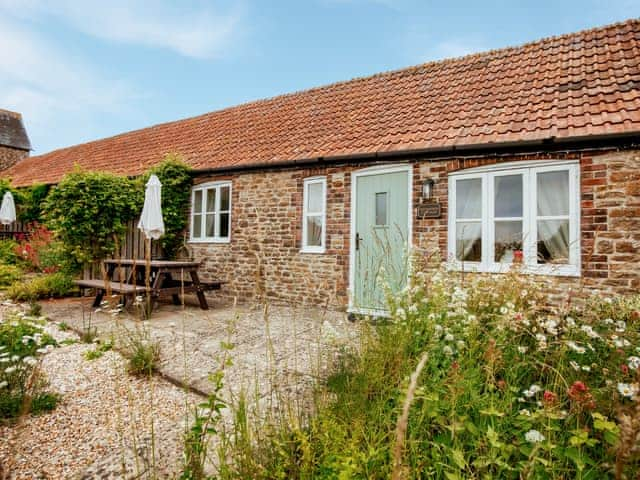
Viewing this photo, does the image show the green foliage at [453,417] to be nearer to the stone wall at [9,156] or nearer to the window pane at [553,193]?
the window pane at [553,193]

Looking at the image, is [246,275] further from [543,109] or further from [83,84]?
[83,84]

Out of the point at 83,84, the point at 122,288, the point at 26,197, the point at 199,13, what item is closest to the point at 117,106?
the point at 83,84

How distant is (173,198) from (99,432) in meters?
7.61

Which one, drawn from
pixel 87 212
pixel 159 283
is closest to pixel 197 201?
pixel 87 212

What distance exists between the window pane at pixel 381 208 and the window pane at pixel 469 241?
1367mm

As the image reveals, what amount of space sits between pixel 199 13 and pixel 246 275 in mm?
6720

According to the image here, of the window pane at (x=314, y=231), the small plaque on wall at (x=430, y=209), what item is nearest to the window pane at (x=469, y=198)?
the small plaque on wall at (x=430, y=209)

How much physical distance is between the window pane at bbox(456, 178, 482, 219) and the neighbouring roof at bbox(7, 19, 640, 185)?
745 millimetres

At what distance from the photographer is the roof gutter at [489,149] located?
4.91 meters

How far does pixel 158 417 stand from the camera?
271cm

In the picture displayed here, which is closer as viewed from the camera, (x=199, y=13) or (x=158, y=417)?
(x=158, y=417)

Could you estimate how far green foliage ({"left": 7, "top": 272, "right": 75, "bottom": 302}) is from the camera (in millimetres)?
7531

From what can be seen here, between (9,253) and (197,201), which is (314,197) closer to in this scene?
(197,201)

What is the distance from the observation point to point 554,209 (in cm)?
545
